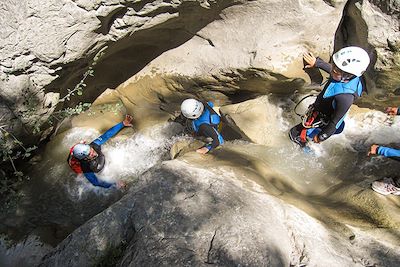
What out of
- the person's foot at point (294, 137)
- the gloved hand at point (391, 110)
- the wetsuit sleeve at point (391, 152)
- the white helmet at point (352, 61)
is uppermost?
the white helmet at point (352, 61)

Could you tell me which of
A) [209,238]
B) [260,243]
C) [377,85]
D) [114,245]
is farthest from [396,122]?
[114,245]

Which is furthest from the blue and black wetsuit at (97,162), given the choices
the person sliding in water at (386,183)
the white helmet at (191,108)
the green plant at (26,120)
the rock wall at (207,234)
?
the person sliding in water at (386,183)

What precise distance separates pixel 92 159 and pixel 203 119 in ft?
6.26

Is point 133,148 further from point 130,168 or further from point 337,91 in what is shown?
point 337,91

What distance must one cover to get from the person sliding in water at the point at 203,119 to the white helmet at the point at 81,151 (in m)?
1.59

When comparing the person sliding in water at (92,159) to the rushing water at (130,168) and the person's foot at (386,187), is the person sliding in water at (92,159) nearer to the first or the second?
the rushing water at (130,168)

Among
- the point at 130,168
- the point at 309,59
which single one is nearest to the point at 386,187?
the point at 309,59

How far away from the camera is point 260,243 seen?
3410 millimetres

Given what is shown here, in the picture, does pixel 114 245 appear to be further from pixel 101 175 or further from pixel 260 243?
pixel 101 175

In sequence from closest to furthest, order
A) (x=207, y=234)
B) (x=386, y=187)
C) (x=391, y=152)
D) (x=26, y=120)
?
(x=207, y=234), (x=391, y=152), (x=386, y=187), (x=26, y=120)

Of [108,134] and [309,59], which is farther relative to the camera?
[108,134]

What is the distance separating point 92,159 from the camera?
5535 millimetres

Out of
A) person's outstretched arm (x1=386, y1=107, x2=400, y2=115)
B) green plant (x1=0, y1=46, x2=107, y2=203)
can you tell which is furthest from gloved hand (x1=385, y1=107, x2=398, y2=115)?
green plant (x1=0, y1=46, x2=107, y2=203)

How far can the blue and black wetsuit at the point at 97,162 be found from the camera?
5.69m
